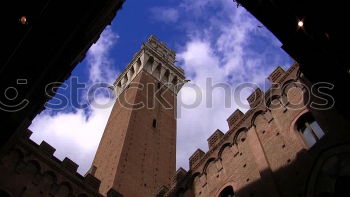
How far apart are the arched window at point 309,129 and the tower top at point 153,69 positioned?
28.4 m

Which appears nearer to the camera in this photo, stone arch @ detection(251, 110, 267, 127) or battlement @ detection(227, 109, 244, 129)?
stone arch @ detection(251, 110, 267, 127)

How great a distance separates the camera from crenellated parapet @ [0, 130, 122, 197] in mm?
14523

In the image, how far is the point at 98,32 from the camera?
948cm

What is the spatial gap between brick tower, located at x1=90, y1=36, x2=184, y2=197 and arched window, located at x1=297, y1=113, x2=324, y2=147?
48.4ft

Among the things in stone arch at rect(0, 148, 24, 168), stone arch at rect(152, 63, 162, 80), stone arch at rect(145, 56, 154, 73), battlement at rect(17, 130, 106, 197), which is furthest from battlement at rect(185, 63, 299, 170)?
stone arch at rect(145, 56, 154, 73)

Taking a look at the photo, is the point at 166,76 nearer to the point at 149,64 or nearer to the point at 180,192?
the point at 149,64

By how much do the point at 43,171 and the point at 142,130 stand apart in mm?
15608

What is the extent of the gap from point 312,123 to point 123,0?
713cm

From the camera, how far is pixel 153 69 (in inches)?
1593

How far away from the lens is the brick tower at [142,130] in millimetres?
26234


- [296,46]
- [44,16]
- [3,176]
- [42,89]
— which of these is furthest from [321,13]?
[3,176]

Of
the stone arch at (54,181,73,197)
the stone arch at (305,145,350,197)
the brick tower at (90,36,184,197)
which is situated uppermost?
the brick tower at (90,36,184,197)

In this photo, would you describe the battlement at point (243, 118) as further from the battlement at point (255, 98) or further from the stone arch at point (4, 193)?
the stone arch at point (4, 193)

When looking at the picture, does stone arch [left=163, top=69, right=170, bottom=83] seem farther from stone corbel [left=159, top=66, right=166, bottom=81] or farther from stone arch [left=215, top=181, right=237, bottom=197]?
stone arch [left=215, top=181, right=237, bottom=197]
